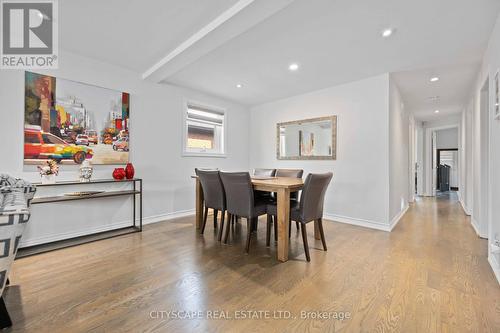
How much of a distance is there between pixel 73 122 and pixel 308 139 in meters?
3.68

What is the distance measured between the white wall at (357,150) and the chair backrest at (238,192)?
6.87ft

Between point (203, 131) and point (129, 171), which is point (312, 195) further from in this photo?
point (203, 131)

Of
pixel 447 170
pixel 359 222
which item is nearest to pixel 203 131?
pixel 359 222

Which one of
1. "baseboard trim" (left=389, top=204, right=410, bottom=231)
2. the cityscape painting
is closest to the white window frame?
the cityscape painting

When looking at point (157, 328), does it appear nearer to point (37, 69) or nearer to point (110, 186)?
point (110, 186)

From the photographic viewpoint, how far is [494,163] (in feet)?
6.83

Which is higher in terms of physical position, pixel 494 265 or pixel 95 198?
pixel 95 198

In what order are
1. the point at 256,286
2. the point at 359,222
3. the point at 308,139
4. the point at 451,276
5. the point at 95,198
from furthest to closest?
the point at 308,139 → the point at 359,222 → the point at 95,198 → the point at 451,276 → the point at 256,286

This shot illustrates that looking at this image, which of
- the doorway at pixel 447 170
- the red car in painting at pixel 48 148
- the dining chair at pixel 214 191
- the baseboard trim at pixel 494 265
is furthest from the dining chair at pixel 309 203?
the doorway at pixel 447 170

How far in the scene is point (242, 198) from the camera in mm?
2477

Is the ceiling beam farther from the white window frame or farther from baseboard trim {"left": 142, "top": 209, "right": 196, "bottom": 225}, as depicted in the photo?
baseboard trim {"left": 142, "top": 209, "right": 196, "bottom": 225}

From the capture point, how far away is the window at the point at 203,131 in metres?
4.27

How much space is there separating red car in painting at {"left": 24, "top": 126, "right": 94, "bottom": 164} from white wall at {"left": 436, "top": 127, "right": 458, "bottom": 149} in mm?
A: 10664

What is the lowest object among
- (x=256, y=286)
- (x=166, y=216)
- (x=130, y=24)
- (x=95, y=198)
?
(x=256, y=286)
